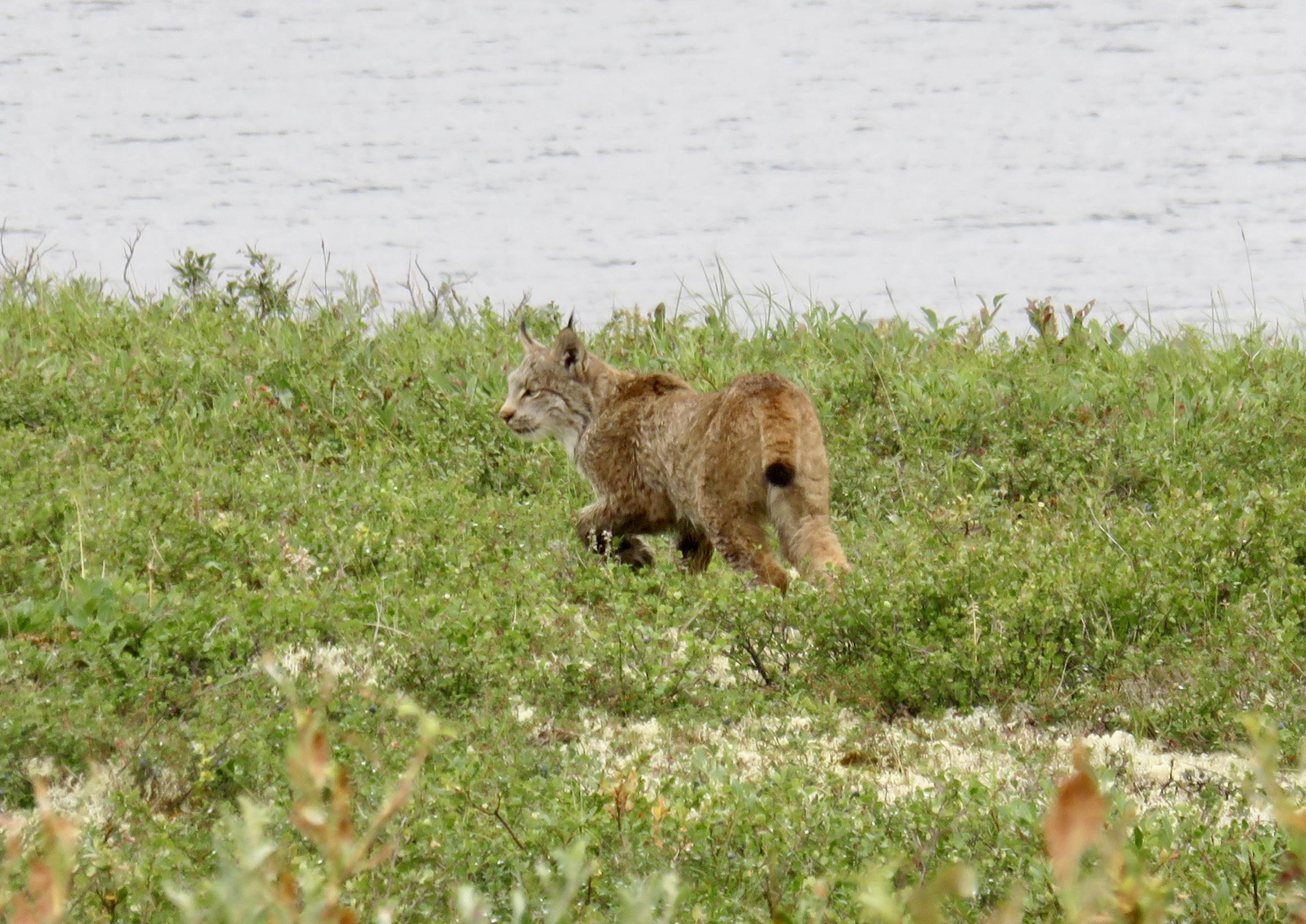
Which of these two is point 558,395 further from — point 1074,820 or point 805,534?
point 1074,820

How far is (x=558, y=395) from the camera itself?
329 inches

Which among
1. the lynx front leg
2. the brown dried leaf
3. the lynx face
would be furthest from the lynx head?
the brown dried leaf

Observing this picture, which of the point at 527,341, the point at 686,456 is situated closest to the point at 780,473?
the point at 686,456

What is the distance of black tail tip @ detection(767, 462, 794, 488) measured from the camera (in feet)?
21.3

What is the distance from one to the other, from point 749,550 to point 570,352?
1918mm

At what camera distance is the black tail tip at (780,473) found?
649cm

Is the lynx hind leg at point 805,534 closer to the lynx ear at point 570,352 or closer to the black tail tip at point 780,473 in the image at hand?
the black tail tip at point 780,473

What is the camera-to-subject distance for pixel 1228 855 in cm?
381

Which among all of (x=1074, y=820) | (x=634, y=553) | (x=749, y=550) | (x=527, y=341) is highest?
(x=1074, y=820)

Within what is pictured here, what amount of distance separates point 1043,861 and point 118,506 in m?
4.61

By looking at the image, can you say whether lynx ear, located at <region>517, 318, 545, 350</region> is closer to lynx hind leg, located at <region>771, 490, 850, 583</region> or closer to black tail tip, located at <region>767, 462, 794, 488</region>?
lynx hind leg, located at <region>771, 490, 850, 583</region>

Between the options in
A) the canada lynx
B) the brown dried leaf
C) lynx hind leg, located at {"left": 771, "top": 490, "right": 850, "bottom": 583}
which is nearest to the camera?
the brown dried leaf

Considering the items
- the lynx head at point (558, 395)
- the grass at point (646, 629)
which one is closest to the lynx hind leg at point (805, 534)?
the grass at point (646, 629)

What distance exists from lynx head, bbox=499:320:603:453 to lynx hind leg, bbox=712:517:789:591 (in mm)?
1534
